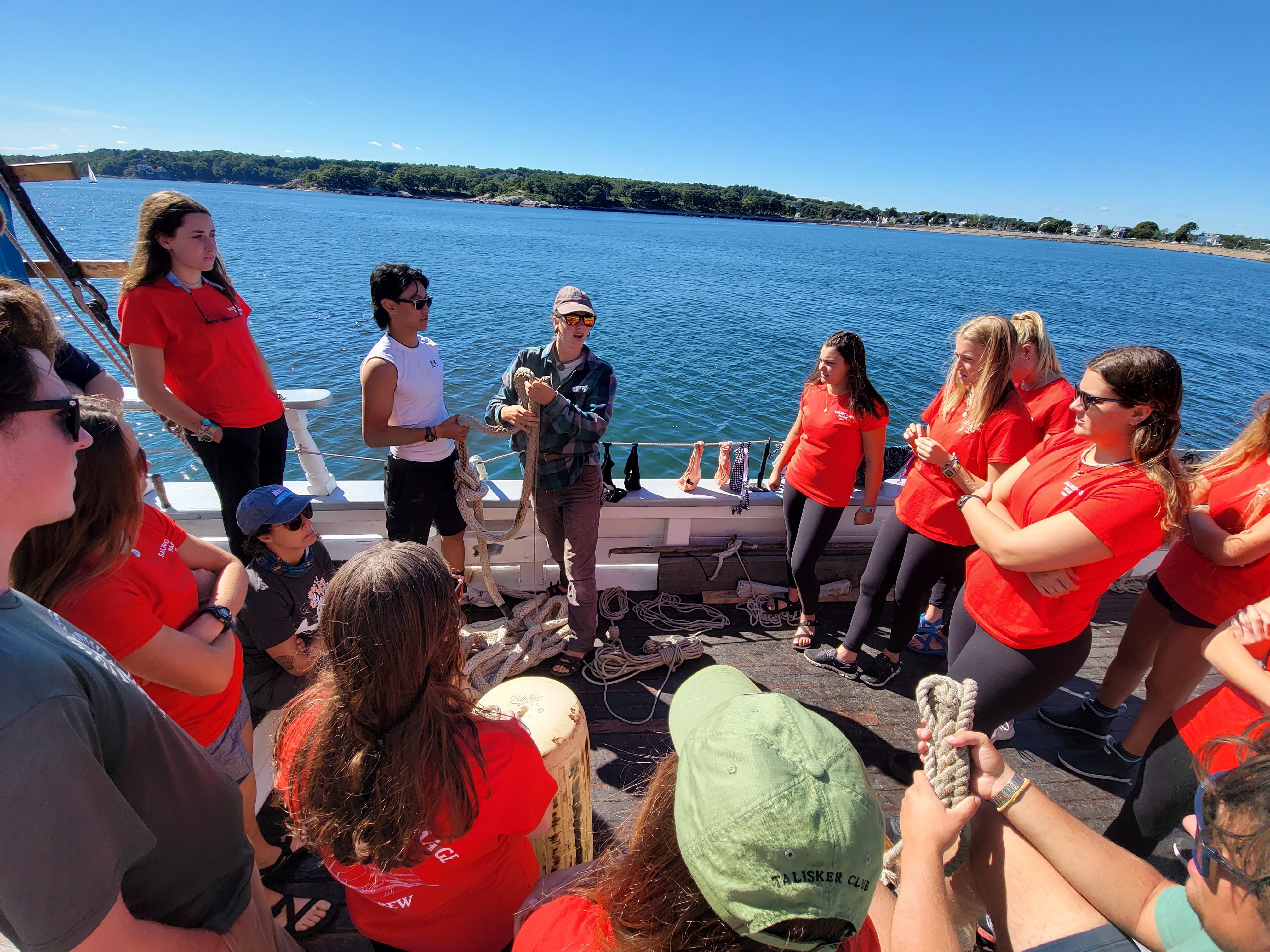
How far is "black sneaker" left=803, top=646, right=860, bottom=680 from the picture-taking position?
9.12 ft

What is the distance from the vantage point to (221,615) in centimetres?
145

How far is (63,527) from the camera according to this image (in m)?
1.12

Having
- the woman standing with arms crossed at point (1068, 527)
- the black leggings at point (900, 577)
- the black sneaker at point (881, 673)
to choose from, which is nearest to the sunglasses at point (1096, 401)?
the woman standing with arms crossed at point (1068, 527)

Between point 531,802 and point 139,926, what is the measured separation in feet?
1.92

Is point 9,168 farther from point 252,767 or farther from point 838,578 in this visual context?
point 838,578

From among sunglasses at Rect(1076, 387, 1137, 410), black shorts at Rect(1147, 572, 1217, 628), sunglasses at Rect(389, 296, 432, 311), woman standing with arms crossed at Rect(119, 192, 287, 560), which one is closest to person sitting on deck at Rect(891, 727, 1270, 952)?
sunglasses at Rect(1076, 387, 1137, 410)

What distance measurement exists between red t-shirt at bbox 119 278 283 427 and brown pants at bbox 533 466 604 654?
4.20ft

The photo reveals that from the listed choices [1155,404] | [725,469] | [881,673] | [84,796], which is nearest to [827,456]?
[725,469]

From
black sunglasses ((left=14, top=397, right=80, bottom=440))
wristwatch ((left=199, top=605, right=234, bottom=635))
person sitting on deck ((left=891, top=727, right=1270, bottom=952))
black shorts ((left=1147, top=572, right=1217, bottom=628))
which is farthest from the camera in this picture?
black shorts ((left=1147, top=572, right=1217, bottom=628))

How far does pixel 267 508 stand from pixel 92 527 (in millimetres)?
584

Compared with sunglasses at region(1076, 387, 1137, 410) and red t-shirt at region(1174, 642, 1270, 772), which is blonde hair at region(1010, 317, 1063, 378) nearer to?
sunglasses at region(1076, 387, 1137, 410)

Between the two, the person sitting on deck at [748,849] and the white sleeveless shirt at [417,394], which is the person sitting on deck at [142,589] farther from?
the white sleeveless shirt at [417,394]

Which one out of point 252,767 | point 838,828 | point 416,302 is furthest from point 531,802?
point 416,302

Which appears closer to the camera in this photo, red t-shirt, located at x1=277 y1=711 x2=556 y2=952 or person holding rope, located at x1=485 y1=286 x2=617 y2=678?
red t-shirt, located at x1=277 y1=711 x2=556 y2=952
